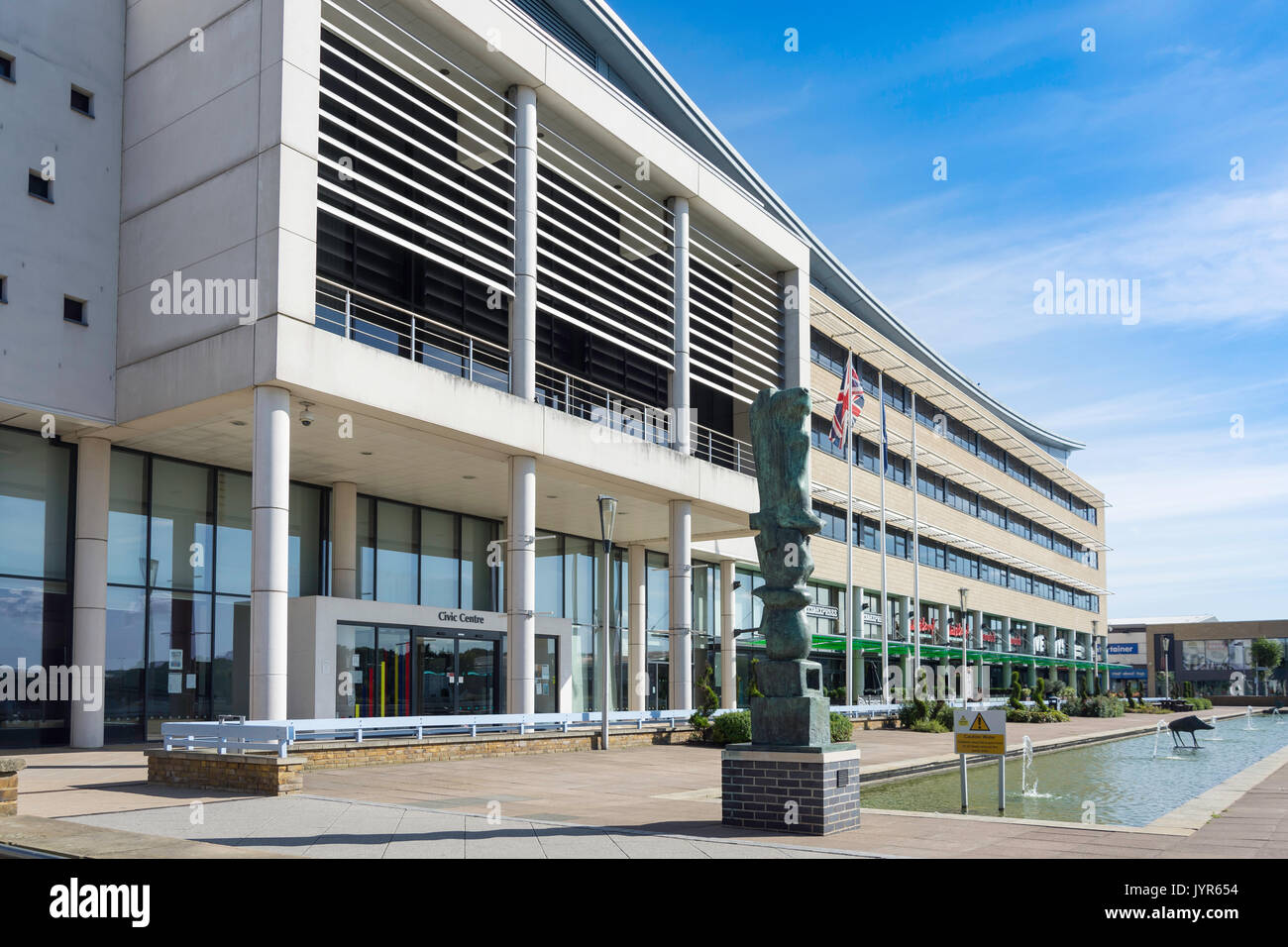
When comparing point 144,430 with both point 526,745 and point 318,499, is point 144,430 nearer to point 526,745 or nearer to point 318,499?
point 318,499

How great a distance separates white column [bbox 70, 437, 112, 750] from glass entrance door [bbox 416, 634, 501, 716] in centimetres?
777

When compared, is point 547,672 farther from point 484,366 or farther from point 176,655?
point 484,366

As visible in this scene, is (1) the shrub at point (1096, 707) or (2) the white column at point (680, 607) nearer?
(2) the white column at point (680, 607)

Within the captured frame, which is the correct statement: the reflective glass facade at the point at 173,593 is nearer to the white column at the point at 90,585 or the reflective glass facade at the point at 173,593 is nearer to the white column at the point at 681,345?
the white column at the point at 90,585

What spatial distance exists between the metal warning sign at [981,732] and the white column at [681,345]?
62.2 feet

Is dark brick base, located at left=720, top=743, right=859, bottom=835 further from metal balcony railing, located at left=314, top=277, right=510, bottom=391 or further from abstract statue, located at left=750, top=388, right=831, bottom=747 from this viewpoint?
metal balcony railing, located at left=314, top=277, right=510, bottom=391

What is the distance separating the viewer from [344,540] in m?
28.7

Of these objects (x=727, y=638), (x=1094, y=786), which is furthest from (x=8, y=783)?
(x=727, y=638)

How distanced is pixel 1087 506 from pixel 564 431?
84046 mm

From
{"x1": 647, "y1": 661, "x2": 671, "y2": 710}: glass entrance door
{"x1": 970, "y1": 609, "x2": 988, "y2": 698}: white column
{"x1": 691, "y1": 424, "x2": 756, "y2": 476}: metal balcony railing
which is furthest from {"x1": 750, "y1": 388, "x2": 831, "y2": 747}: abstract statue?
{"x1": 970, "y1": 609, "x2": 988, "y2": 698}: white column

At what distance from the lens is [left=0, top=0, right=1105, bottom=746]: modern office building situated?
20.8 m

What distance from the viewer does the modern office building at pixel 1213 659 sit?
114 m

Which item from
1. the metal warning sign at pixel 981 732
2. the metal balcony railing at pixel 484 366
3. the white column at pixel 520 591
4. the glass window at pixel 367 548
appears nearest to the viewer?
the metal warning sign at pixel 981 732

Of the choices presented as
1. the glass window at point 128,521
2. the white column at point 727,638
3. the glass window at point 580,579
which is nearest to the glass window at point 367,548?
the glass window at point 128,521
